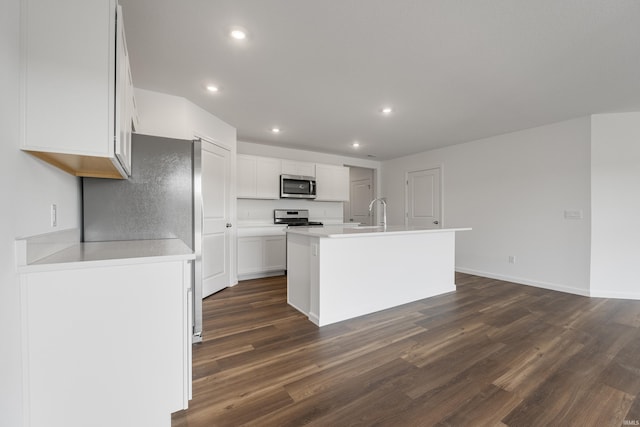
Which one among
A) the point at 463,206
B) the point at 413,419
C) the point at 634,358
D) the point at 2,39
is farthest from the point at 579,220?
the point at 2,39

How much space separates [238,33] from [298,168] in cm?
328

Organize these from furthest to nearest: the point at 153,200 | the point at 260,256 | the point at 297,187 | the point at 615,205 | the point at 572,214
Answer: the point at 297,187, the point at 260,256, the point at 572,214, the point at 615,205, the point at 153,200

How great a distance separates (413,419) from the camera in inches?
57.2

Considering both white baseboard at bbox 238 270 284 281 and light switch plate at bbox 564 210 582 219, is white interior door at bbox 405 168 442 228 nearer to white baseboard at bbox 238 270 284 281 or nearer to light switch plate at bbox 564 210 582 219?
light switch plate at bbox 564 210 582 219

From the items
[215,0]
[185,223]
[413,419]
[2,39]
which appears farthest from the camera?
[185,223]

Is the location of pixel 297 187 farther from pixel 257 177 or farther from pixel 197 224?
pixel 197 224

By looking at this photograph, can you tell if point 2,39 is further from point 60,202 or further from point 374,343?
point 374,343

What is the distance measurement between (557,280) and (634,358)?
2.02 m

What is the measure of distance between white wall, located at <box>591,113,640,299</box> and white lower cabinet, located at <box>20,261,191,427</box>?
484 centimetres

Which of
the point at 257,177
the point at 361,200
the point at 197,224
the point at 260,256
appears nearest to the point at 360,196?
the point at 361,200

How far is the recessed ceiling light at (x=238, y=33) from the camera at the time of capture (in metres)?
1.88

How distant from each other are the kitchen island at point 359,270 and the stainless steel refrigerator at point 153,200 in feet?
3.46

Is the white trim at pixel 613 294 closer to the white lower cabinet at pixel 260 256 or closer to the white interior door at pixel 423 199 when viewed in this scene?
the white interior door at pixel 423 199

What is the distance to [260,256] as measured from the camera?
4.49 metres
